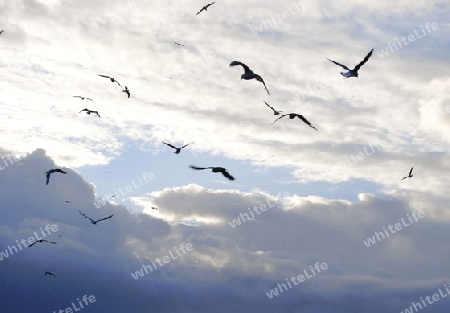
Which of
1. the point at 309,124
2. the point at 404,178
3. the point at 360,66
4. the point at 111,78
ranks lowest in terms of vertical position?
the point at 404,178

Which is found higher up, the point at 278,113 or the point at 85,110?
the point at 278,113

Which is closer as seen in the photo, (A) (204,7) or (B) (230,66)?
(B) (230,66)

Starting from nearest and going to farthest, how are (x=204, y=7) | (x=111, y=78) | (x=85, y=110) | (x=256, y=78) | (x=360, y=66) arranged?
1. (x=256, y=78)
2. (x=360, y=66)
3. (x=204, y=7)
4. (x=111, y=78)
5. (x=85, y=110)

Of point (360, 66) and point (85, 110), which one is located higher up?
point (360, 66)

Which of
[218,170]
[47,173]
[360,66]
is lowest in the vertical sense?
[47,173]

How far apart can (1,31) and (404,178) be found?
4808cm

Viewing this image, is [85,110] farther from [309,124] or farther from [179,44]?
[309,124]

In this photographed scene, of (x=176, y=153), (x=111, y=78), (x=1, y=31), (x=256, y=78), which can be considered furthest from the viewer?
(x=176, y=153)

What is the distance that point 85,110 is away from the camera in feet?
228

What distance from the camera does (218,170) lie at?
41.0 metres

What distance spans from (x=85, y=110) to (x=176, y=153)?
13289 millimetres

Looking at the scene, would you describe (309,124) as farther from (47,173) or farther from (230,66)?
(47,173)

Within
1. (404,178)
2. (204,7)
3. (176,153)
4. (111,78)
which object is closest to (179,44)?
(204,7)

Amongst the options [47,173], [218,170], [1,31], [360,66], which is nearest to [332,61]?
[360,66]
